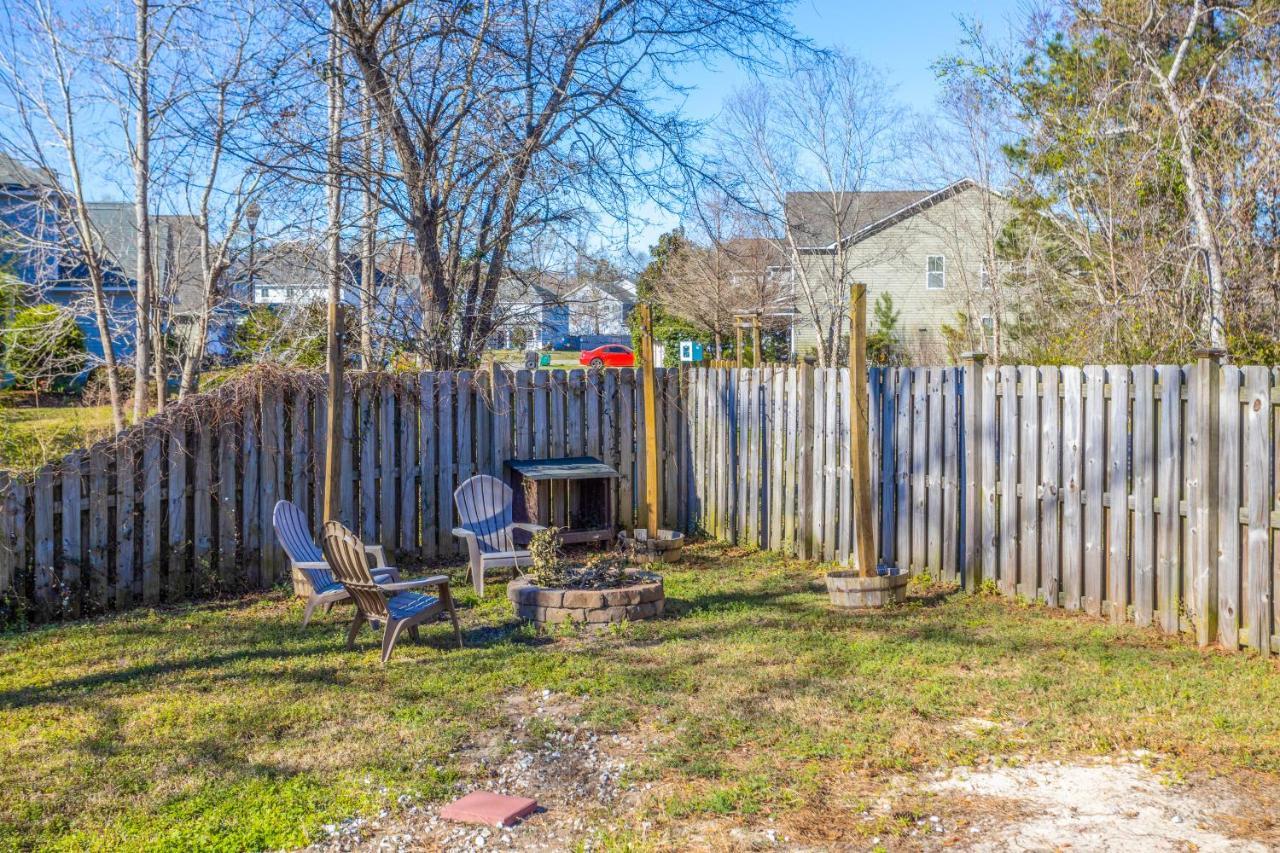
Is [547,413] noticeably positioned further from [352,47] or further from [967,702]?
[967,702]

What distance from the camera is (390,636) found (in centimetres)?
582

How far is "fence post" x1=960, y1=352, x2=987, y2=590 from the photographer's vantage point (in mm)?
7398

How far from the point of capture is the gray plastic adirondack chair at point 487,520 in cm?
791

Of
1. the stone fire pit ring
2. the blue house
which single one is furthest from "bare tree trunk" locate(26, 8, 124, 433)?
the stone fire pit ring

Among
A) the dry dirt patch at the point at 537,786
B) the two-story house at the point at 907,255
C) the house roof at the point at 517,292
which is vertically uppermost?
the two-story house at the point at 907,255

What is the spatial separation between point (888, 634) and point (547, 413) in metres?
4.33

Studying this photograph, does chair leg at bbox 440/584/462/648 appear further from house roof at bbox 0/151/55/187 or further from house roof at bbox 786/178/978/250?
house roof at bbox 786/178/978/250

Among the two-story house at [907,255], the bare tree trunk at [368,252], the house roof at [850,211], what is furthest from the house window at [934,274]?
the bare tree trunk at [368,252]

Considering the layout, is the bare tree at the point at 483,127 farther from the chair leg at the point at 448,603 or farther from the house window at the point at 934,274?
the house window at the point at 934,274

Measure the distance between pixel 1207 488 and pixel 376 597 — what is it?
15.9ft

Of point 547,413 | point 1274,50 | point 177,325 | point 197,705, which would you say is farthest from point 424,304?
point 1274,50

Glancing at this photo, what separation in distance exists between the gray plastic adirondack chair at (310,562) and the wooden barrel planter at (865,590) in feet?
9.95

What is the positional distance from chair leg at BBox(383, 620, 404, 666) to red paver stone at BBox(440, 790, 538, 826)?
199cm

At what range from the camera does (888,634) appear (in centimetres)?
641
